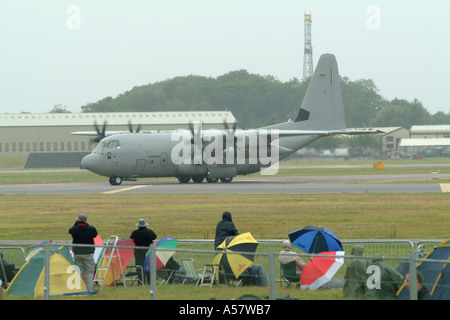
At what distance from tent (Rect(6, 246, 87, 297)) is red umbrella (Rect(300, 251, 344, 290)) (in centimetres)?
412

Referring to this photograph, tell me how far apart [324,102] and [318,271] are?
41.0 m

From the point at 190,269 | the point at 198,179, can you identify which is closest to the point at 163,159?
the point at 198,179

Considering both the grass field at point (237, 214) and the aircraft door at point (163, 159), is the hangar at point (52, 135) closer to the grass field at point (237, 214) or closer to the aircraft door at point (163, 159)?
the aircraft door at point (163, 159)

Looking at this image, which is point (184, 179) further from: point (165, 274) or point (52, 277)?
point (52, 277)

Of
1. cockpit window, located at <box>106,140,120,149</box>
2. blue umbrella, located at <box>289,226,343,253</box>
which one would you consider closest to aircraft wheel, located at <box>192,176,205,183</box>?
cockpit window, located at <box>106,140,120,149</box>

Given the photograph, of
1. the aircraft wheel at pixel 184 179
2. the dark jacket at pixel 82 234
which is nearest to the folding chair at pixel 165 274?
the dark jacket at pixel 82 234

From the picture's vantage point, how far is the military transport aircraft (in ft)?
159

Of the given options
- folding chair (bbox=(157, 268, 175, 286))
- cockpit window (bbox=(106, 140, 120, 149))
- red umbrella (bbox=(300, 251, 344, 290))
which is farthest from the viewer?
cockpit window (bbox=(106, 140, 120, 149))

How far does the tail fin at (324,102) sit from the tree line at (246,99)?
51.2m

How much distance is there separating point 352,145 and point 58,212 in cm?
6895

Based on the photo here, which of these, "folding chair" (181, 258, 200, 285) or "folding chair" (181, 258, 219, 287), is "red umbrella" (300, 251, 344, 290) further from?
"folding chair" (181, 258, 200, 285)

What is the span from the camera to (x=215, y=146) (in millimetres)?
49906

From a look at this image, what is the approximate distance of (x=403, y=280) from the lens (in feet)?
37.1
